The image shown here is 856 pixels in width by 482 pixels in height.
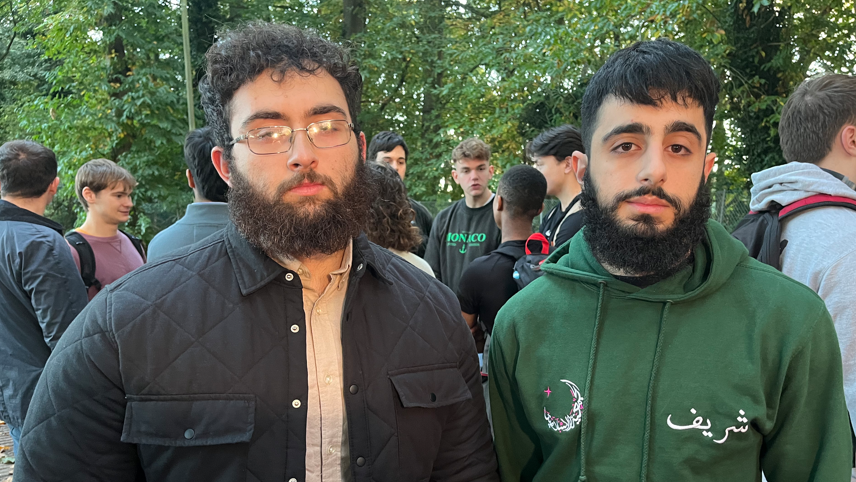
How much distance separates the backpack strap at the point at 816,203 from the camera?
2443mm

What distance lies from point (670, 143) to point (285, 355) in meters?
1.26

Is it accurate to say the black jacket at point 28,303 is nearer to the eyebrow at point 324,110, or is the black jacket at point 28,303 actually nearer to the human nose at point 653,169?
the eyebrow at point 324,110

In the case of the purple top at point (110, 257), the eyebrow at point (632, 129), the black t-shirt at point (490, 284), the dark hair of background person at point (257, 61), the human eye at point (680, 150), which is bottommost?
the purple top at point (110, 257)

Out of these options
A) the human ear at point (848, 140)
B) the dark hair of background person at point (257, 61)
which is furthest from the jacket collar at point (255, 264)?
the human ear at point (848, 140)

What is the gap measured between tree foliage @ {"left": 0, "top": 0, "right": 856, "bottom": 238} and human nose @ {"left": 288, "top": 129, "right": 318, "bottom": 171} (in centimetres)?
842

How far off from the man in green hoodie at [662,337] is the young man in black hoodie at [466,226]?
3.34 meters

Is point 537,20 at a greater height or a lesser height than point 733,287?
greater

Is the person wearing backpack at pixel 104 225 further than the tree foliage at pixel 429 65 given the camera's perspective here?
No

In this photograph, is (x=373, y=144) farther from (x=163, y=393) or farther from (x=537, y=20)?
(x=537, y=20)

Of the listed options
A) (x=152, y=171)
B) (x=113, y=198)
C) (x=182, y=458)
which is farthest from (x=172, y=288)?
(x=152, y=171)

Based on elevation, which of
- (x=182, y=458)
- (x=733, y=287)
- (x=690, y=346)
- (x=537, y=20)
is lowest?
(x=182, y=458)

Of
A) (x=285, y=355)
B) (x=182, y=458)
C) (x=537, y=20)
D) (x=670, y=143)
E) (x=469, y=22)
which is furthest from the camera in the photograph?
(x=469, y=22)

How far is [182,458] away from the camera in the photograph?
1.67 metres

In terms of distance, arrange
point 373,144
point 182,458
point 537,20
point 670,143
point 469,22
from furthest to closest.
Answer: point 469,22, point 537,20, point 373,144, point 670,143, point 182,458
